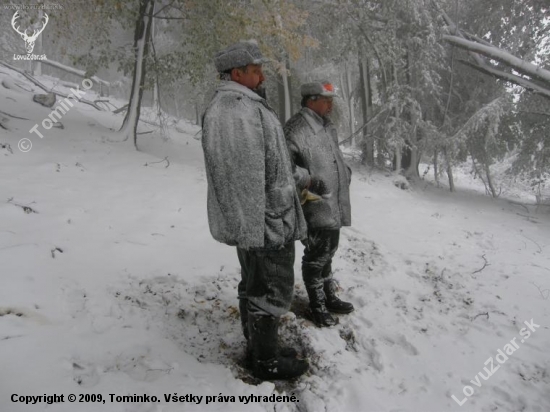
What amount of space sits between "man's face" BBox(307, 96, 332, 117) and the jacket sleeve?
142 centimetres

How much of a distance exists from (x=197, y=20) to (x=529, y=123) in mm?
9953

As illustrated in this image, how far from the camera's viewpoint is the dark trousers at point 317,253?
3582 millimetres

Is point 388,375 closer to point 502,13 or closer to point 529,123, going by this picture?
point 529,123

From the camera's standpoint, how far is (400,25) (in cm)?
1138

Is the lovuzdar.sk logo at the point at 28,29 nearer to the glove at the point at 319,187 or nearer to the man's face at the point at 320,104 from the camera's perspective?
the man's face at the point at 320,104

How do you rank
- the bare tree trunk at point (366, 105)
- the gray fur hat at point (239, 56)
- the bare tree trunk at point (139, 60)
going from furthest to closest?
the bare tree trunk at point (366, 105) → the bare tree trunk at point (139, 60) → the gray fur hat at point (239, 56)

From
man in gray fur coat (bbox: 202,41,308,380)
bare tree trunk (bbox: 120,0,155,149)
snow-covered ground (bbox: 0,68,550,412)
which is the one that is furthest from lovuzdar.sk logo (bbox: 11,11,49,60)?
man in gray fur coat (bbox: 202,41,308,380)

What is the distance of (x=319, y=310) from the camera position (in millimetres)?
3598

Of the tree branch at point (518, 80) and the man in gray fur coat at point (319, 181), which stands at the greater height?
the tree branch at point (518, 80)

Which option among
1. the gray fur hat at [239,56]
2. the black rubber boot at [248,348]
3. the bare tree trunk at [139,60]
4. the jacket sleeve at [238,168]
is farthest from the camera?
the bare tree trunk at [139,60]

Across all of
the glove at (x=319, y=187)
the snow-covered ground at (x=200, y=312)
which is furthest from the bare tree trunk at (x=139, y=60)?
the glove at (x=319, y=187)

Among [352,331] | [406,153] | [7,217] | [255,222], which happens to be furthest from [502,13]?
[7,217]

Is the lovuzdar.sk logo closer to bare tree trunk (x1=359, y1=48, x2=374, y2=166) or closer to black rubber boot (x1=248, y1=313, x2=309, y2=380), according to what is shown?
black rubber boot (x1=248, y1=313, x2=309, y2=380)

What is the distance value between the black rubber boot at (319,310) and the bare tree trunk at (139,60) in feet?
24.6
